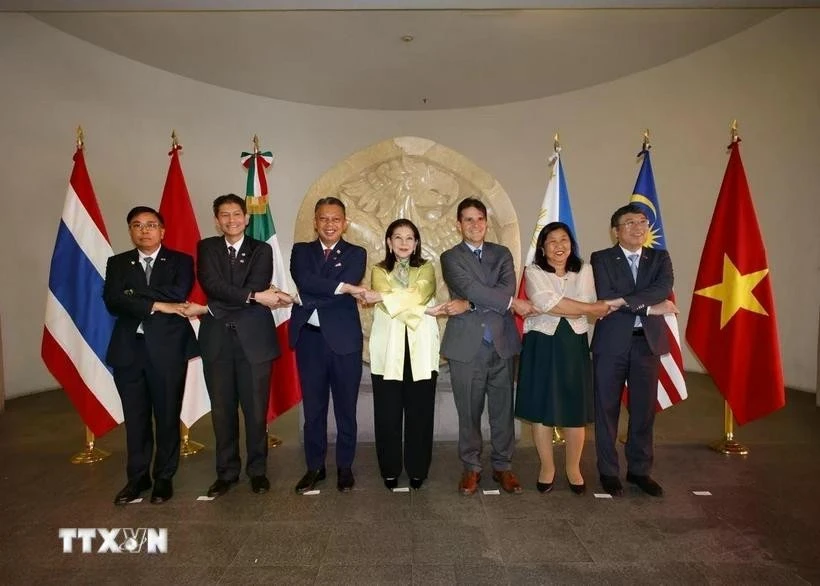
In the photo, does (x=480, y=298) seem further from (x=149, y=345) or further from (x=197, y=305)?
(x=149, y=345)

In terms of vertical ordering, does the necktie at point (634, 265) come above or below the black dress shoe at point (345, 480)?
above

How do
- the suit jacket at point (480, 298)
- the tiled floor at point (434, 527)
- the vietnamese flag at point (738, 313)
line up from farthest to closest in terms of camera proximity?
the vietnamese flag at point (738, 313)
the suit jacket at point (480, 298)
the tiled floor at point (434, 527)

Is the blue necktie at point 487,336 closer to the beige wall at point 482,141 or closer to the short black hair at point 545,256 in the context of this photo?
the short black hair at point 545,256

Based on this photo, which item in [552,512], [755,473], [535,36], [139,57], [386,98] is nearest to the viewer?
[552,512]

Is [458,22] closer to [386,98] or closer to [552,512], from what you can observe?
[386,98]

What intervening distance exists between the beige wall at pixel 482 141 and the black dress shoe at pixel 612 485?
4008 mm

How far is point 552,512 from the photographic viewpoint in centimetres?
272

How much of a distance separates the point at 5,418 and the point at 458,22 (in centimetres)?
575

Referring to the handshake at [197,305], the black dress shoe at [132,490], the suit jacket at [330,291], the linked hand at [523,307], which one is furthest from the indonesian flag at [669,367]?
the black dress shoe at [132,490]

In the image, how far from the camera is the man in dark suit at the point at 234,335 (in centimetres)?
289

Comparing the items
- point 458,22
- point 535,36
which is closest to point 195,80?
point 458,22

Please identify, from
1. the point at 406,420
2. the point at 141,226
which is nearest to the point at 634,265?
the point at 406,420

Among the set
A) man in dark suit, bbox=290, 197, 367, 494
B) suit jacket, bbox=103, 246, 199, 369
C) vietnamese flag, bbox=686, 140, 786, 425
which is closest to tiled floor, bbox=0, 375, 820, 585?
man in dark suit, bbox=290, 197, 367, 494

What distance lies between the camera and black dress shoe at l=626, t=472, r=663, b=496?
115 inches
